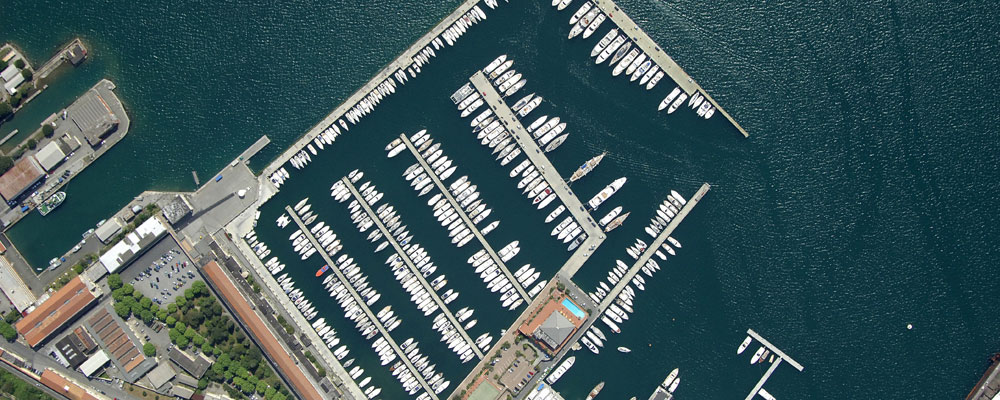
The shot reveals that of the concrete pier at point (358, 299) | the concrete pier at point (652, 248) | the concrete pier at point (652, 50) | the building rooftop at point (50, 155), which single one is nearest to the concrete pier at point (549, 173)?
the concrete pier at point (652, 248)

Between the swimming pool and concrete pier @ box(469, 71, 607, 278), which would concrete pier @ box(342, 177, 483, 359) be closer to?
the swimming pool

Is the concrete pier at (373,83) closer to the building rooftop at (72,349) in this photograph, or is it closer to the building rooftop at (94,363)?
the building rooftop at (94,363)

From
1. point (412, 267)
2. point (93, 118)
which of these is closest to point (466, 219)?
point (412, 267)

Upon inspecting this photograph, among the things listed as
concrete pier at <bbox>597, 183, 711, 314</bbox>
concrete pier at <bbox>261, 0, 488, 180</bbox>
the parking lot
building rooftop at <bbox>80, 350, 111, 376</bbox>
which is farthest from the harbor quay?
concrete pier at <bbox>597, 183, 711, 314</bbox>

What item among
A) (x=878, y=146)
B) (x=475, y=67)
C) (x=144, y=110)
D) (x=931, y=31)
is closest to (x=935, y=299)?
(x=878, y=146)

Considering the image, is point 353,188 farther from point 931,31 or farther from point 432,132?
point 931,31

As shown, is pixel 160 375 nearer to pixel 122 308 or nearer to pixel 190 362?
pixel 190 362
